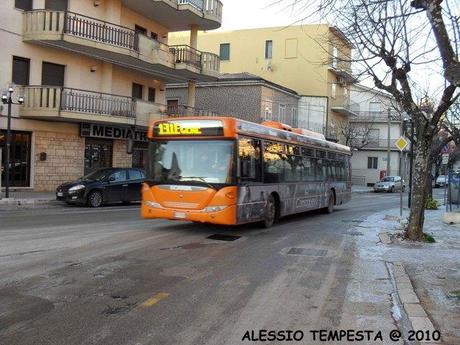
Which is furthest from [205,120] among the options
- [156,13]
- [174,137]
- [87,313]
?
[156,13]

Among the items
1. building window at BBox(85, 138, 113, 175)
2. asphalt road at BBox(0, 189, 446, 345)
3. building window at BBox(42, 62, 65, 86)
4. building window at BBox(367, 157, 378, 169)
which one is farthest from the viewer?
building window at BBox(367, 157, 378, 169)

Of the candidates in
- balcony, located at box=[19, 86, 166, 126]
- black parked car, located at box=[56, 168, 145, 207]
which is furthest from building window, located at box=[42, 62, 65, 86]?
black parked car, located at box=[56, 168, 145, 207]

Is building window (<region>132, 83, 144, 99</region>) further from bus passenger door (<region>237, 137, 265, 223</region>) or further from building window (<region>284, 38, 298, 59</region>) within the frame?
building window (<region>284, 38, 298, 59</region>)

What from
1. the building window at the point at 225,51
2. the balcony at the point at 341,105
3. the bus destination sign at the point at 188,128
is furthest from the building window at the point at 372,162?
the bus destination sign at the point at 188,128

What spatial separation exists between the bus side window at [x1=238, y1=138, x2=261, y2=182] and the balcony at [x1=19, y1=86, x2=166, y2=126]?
44.6 ft

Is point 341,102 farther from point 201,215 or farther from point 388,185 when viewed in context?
point 201,215

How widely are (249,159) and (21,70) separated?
15680 millimetres

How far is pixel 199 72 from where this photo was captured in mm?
33188

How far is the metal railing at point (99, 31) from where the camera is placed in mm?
24797

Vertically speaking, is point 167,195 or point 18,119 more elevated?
point 18,119

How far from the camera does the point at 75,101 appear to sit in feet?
82.8

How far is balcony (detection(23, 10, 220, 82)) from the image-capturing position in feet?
79.5

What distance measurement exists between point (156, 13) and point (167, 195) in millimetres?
21002

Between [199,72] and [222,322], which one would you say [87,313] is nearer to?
[222,322]
